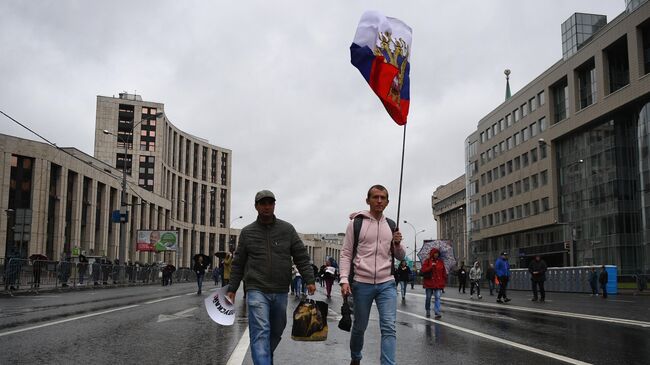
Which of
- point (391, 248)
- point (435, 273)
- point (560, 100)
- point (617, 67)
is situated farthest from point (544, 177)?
point (391, 248)

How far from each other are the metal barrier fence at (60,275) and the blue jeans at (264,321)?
1882 cm

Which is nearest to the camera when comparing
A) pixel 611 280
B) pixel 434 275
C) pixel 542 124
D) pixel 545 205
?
pixel 434 275

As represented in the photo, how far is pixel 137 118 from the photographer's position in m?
99.2

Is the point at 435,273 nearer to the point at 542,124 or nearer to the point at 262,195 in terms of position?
the point at 262,195

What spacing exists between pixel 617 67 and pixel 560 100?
371 inches

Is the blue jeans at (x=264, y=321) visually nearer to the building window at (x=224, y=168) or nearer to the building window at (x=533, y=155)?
the building window at (x=533, y=155)

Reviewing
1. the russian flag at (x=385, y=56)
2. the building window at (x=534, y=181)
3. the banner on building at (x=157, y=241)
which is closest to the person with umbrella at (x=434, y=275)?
the russian flag at (x=385, y=56)

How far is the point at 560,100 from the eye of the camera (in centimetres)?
5769

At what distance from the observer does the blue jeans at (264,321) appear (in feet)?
16.7

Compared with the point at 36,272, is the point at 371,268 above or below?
above

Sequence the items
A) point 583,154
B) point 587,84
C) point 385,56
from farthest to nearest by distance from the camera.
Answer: point 583,154 < point 587,84 < point 385,56

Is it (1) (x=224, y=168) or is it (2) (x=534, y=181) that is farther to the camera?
(1) (x=224, y=168)

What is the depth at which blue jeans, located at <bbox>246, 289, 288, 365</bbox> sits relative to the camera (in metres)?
5.09

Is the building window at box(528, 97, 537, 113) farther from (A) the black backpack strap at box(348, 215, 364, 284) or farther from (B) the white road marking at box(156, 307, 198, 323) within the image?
(A) the black backpack strap at box(348, 215, 364, 284)
